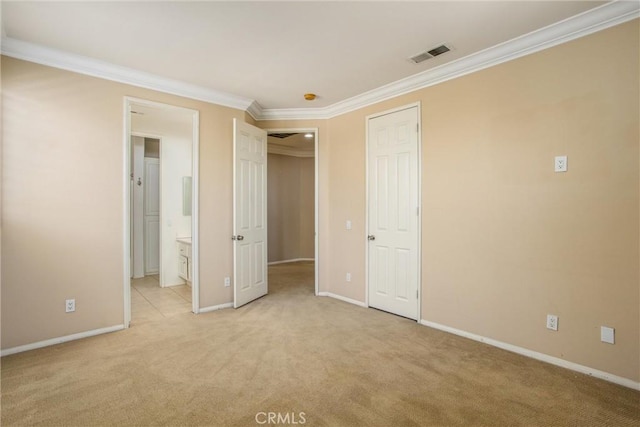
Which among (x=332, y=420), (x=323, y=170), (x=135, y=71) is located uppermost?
(x=135, y=71)

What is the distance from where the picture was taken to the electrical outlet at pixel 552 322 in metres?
2.47

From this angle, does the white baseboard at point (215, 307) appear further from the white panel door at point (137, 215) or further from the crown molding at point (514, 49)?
the crown molding at point (514, 49)

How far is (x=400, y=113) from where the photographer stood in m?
3.56

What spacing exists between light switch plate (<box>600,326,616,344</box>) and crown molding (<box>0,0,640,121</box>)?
2149mm

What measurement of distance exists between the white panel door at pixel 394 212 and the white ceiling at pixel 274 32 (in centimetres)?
66

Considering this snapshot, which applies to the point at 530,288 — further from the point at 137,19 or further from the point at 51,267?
the point at 51,267

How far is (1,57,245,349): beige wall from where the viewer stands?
8.63 feet

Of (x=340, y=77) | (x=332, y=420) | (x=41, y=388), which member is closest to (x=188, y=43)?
(x=340, y=77)

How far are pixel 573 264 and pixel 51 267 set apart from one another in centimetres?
433

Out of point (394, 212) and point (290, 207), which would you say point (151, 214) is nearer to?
point (290, 207)

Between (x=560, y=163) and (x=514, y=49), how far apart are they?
103 centimetres

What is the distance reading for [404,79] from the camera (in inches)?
132

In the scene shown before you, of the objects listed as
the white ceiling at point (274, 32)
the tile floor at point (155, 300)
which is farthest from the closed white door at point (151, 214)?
the white ceiling at point (274, 32)

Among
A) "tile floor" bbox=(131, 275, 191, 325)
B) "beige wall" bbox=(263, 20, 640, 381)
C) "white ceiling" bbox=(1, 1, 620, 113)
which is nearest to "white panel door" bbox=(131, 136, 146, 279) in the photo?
"tile floor" bbox=(131, 275, 191, 325)
